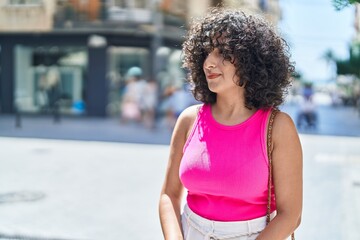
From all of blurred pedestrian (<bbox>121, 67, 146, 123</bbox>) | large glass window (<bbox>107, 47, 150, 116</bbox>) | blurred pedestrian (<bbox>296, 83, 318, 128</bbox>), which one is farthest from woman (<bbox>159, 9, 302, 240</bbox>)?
large glass window (<bbox>107, 47, 150, 116</bbox>)

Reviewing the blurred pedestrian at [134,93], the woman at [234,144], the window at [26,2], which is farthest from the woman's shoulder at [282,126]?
the blurred pedestrian at [134,93]

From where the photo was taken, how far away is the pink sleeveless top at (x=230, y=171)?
2.00 metres

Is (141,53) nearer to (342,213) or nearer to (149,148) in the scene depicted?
(149,148)

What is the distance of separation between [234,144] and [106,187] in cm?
663

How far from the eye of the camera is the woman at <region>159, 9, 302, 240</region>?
6.57 ft

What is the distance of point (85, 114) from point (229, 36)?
22991 mm

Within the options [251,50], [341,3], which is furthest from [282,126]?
[341,3]

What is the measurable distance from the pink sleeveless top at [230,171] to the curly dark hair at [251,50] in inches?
3.7

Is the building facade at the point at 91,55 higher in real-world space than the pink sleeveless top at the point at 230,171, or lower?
lower

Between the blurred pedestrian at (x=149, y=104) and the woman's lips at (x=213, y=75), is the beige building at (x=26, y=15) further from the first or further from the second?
the woman's lips at (x=213, y=75)

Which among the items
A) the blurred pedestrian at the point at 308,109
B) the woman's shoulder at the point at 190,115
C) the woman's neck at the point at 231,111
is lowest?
the blurred pedestrian at the point at 308,109

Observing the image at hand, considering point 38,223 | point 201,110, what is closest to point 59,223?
point 38,223

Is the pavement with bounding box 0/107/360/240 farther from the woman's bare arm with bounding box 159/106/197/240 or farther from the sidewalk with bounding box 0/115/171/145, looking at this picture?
the woman's bare arm with bounding box 159/106/197/240

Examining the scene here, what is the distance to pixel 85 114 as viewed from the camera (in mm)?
24656
